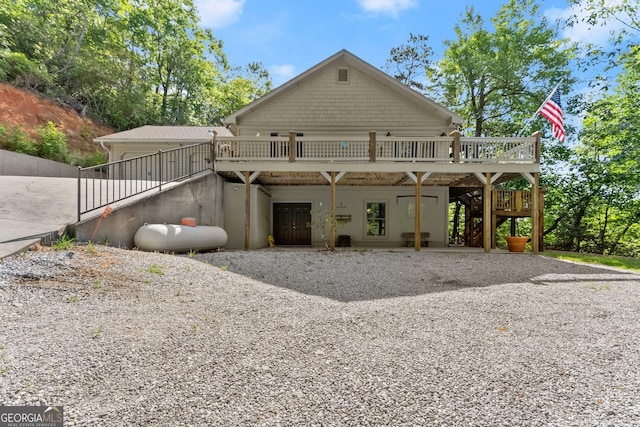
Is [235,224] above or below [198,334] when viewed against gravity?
above

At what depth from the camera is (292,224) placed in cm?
1388

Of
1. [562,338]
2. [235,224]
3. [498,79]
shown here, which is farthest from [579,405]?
[498,79]

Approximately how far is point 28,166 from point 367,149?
1673 centimetres

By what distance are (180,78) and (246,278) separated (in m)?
32.3

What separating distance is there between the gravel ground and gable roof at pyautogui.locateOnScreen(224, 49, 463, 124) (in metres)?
8.75

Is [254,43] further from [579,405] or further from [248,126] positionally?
[579,405]

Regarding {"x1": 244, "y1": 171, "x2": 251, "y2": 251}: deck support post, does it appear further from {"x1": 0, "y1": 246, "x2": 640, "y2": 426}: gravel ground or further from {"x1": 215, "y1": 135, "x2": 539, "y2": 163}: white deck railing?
{"x1": 0, "y1": 246, "x2": 640, "y2": 426}: gravel ground

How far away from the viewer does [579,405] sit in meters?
2.23

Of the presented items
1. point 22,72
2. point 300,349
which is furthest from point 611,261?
point 22,72

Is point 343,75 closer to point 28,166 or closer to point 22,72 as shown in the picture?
point 28,166

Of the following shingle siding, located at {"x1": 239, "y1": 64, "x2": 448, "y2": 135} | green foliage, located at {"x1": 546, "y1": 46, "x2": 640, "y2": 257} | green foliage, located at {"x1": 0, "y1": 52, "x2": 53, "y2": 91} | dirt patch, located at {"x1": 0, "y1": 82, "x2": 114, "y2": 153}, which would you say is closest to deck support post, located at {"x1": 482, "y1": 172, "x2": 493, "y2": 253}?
shingle siding, located at {"x1": 239, "y1": 64, "x2": 448, "y2": 135}

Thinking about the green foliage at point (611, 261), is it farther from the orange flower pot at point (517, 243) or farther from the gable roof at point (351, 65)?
the gable roof at point (351, 65)

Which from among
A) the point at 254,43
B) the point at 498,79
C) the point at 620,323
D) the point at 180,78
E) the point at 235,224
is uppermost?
the point at 254,43

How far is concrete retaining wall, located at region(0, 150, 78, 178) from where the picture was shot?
1398cm
